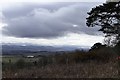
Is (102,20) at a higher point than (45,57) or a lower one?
higher

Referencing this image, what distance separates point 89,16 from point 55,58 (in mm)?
15060

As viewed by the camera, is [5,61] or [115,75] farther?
[5,61]

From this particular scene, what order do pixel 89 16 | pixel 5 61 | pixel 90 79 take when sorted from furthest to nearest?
pixel 89 16
pixel 5 61
pixel 90 79

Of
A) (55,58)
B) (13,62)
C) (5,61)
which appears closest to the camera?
(5,61)

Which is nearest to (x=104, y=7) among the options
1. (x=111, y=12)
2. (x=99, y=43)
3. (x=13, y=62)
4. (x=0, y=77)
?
(x=111, y=12)

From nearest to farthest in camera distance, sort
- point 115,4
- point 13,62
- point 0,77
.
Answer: point 0,77, point 13,62, point 115,4

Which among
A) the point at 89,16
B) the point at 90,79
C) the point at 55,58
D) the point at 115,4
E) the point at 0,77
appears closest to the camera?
the point at 90,79

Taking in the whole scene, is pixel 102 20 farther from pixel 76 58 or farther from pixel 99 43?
pixel 76 58

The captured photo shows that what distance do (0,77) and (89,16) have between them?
24644 mm

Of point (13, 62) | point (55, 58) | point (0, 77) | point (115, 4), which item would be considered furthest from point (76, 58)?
point (115, 4)

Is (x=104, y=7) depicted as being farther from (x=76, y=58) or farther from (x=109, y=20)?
(x=76, y=58)

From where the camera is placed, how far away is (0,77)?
10922 mm

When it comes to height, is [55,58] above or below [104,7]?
below

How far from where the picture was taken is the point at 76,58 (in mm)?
20984
